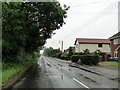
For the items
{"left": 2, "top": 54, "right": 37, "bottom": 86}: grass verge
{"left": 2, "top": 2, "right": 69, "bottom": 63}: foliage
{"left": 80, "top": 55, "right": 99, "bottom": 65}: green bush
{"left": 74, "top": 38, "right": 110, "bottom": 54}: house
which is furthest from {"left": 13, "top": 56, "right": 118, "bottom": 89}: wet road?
{"left": 74, "top": 38, "right": 110, "bottom": 54}: house

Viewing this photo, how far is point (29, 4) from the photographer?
100 ft

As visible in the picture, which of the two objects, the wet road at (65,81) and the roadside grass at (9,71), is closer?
the wet road at (65,81)

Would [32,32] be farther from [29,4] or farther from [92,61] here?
[92,61]

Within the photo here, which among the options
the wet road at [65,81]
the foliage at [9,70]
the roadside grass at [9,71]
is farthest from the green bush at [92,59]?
the wet road at [65,81]

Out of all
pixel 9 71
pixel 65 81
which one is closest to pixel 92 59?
pixel 9 71

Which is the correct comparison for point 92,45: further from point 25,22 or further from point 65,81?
point 65,81

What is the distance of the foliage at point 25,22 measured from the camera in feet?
83.7

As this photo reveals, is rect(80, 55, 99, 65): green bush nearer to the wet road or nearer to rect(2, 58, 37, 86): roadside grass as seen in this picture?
rect(2, 58, 37, 86): roadside grass

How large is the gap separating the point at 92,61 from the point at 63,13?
549 inches

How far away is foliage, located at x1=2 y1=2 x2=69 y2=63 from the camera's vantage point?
25.5 metres

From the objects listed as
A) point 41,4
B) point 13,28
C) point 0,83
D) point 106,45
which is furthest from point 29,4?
point 106,45

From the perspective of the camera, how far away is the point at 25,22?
29516 mm

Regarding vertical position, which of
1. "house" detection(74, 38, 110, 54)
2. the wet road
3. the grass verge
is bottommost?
the wet road

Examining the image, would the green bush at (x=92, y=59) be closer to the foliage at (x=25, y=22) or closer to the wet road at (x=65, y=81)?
the foliage at (x=25, y=22)
